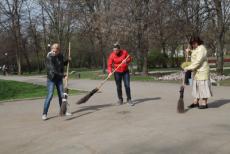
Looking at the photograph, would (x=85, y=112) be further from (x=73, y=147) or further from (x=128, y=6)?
(x=128, y=6)

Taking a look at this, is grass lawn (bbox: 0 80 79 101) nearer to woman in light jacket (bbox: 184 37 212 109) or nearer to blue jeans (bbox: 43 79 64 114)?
blue jeans (bbox: 43 79 64 114)

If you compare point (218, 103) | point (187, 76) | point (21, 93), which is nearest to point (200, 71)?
point (187, 76)

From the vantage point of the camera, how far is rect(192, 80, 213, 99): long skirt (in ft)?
34.1

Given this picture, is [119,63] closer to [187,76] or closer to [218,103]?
[187,76]

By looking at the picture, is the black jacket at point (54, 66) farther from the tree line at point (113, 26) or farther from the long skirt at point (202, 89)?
the tree line at point (113, 26)

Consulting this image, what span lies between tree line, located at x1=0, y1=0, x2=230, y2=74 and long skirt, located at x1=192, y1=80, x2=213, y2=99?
13418 mm

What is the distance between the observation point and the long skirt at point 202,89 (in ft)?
34.1

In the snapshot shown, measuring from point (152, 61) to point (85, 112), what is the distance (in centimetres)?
4026

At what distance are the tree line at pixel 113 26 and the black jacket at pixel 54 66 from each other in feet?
47.4

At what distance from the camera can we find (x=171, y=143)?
6.77 m

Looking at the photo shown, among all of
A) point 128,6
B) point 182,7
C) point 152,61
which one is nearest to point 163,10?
point 182,7

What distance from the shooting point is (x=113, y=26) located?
30969 mm

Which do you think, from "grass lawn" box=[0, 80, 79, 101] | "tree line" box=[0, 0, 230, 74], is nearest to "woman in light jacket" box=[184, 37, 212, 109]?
"grass lawn" box=[0, 80, 79, 101]

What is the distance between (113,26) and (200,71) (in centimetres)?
2088
